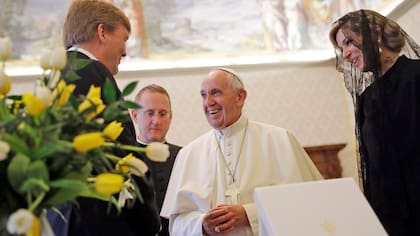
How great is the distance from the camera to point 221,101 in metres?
3.23

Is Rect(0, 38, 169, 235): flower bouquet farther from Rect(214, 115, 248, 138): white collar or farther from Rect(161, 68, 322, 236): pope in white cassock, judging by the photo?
Rect(214, 115, 248, 138): white collar

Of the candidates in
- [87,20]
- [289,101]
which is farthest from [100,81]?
[289,101]

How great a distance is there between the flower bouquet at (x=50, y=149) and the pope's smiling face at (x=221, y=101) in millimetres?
2033

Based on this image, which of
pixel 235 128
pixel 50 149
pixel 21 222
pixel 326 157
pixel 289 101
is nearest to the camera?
pixel 21 222

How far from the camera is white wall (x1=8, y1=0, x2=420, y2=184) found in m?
6.56

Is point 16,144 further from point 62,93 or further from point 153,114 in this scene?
point 153,114

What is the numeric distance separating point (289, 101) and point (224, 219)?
4293 millimetres

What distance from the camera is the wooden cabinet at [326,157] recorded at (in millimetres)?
6484

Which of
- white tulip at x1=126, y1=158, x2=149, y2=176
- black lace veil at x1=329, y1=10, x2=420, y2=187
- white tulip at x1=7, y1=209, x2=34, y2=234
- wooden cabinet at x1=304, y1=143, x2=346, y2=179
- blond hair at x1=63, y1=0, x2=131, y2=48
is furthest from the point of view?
wooden cabinet at x1=304, y1=143, x2=346, y2=179

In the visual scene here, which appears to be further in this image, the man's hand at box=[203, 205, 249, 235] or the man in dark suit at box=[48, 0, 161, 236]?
the man's hand at box=[203, 205, 249, 235]

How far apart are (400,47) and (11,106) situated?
208cm

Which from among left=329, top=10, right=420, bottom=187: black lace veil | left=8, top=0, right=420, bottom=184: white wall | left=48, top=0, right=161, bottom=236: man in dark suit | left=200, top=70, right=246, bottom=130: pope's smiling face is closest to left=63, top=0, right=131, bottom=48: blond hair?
left=48, top=0, right=161, bottom=236: man in dark suit

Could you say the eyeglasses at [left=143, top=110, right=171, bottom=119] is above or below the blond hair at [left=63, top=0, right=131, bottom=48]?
below

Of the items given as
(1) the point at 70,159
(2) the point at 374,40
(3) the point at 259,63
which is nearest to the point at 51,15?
(3) the point at 259,63
